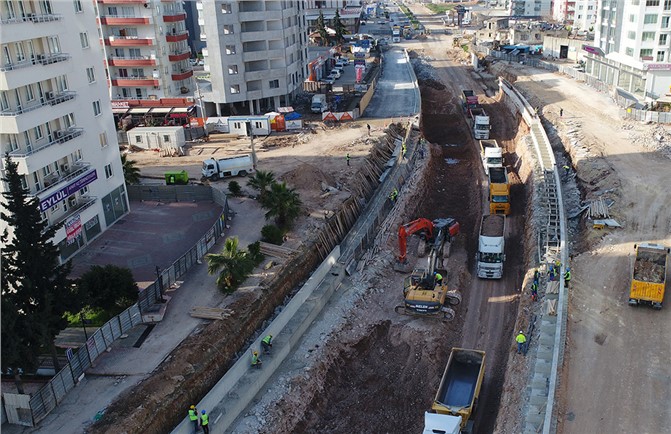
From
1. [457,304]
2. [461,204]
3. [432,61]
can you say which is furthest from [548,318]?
[432,61]

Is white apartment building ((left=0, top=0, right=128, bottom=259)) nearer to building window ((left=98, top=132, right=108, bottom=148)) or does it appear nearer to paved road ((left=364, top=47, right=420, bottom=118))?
building window ((left=98, top=132, right=108, bottom=148))

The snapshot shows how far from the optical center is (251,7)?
7975cm

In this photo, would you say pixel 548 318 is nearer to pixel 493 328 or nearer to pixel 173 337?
pixel 493 328

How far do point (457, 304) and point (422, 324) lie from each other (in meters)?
3.44

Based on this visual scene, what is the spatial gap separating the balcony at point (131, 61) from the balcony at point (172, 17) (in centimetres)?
577

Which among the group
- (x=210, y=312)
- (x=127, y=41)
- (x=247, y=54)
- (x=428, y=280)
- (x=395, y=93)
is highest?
(x=127, y=41)

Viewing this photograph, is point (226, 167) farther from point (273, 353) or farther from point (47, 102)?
point (273, 353)

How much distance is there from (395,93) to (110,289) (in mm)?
68142

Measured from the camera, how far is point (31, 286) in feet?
90.9

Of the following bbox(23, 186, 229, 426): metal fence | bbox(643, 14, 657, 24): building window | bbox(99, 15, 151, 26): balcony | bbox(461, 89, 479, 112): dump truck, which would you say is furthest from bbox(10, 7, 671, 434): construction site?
bbox(99, 15, 151, 26): balcony

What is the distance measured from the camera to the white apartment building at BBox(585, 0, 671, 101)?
78.6 metres

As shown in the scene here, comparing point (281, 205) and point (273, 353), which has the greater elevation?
point (281, 205)

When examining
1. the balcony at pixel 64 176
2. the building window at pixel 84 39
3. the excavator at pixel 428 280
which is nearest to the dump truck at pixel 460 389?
the excavator at pixel 428 280

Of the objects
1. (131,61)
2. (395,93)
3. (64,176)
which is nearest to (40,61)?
(64,176)
